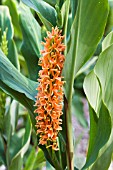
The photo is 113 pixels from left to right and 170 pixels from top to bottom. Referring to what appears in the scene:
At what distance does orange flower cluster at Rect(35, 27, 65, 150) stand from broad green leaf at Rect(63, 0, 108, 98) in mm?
18

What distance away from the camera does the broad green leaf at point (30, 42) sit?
793 mm

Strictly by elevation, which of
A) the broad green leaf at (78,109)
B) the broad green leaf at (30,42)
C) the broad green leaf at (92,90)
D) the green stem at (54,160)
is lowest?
the broad green leaf at (78,109)

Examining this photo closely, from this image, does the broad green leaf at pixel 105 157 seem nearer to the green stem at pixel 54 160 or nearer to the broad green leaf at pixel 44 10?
the green stem at pixel 54 160

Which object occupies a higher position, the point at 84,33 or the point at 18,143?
the point at 84,33

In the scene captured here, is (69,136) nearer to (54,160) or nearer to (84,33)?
(54,160)

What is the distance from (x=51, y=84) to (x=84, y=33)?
0.31 ft

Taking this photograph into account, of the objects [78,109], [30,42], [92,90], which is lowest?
[78,109]

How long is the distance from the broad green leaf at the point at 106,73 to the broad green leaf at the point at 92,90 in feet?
0.08

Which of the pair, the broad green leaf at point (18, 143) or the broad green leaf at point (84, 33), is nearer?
the broad green leaf at point (84, 33)

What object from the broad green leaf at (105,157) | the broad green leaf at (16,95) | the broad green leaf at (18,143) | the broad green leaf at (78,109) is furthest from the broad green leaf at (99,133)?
the broad green leaf at (78,109)

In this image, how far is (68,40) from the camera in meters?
0.61

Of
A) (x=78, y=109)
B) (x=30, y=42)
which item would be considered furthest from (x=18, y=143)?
(x=78, y=109)

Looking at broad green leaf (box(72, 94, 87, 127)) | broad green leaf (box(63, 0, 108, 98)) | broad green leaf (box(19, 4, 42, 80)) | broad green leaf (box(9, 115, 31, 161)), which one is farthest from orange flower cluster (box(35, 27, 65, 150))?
broad green leaf (box(72, 94, 87, 127))

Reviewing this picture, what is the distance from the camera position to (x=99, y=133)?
64 centimetres
